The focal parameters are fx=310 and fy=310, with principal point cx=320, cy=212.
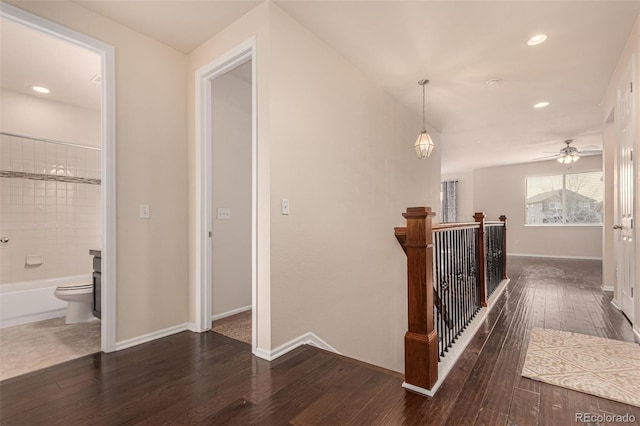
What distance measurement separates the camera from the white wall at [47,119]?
3584mm

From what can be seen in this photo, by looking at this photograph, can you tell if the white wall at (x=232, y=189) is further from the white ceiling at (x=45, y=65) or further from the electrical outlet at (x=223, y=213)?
the white ceiling at (x=45, y=65)

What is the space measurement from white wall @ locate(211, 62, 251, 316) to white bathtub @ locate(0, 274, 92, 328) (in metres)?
1.38

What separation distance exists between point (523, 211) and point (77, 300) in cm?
1035

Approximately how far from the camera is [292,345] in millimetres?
2346

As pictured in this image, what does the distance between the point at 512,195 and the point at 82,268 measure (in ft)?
34.1

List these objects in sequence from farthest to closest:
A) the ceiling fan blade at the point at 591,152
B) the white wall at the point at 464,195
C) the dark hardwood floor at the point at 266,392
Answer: the white wall at the point at 464,195, the ceiling fan blade at the point at 591,152, the dark hardwood floor at the point at 266,392

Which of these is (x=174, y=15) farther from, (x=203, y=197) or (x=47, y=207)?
(x=47, y=207)

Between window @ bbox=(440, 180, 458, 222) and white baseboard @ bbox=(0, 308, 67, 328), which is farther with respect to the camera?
window @ bbox=(440, 180, 458, 222)

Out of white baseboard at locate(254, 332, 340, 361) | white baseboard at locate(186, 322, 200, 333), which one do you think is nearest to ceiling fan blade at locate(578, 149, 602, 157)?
white baseboard at locate(254, 332, 340, 361)

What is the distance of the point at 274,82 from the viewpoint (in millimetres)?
2277

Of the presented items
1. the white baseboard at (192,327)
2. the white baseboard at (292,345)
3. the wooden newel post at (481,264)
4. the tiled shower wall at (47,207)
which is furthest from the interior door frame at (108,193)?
the wooden newel post at (481,264)

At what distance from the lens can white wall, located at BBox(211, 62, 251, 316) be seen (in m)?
3.19

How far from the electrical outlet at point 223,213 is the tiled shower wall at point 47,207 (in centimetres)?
195

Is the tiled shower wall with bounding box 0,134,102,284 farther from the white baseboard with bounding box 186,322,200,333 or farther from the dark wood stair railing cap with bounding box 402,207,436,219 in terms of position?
the dark wood stair railing cap with bounding box 402,207,436,219
